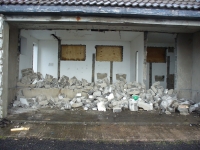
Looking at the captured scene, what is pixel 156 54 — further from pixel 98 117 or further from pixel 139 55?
pixel 98 117

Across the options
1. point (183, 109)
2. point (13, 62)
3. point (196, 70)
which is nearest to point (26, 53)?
point (13, 62)

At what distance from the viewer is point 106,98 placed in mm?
7852

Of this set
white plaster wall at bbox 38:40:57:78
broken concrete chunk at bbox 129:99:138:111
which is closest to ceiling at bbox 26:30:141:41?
white plaster wall at bbox 38:40:57:78

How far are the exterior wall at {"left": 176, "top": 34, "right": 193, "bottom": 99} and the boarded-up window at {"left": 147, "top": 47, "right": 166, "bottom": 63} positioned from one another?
319 centimetres

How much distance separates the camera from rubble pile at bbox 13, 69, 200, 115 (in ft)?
23.7

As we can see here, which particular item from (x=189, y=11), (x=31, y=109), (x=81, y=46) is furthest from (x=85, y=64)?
(x=189, y=11)

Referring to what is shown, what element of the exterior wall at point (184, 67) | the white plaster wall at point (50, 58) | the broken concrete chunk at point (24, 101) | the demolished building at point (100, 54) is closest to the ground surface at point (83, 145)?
the demolished building at point (100, 54)

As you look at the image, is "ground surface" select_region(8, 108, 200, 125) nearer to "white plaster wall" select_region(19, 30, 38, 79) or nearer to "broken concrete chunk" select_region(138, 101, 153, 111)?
"broken concrete chunk" select_region(138, 101, 153, 111)

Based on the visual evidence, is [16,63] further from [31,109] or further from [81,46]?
[81,46]

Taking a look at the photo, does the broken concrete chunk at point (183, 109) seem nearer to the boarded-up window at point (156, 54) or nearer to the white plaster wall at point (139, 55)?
the white plaster wall at point (139, 55)

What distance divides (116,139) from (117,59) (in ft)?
26.2

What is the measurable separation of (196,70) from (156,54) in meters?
3.89

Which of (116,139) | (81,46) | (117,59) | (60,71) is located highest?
(81,46)

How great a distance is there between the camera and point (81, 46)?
1170 cm
